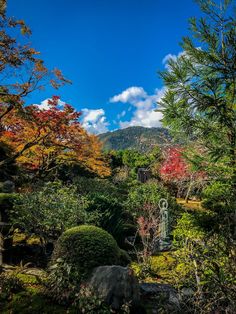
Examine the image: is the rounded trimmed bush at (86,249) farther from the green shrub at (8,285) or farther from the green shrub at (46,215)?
the green shrub at (46,215)

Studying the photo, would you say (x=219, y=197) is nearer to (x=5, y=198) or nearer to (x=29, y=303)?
(x=29, y=303)

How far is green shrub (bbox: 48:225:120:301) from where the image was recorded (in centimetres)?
512

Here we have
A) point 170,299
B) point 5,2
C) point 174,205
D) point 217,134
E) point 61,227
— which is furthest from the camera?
point 174,205

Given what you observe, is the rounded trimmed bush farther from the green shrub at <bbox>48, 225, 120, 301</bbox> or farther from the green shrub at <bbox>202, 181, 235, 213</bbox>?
the green shrub at <bbox>202, 181, 235, 213</bbox>

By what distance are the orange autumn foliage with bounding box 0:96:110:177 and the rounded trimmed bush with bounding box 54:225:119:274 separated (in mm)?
5869

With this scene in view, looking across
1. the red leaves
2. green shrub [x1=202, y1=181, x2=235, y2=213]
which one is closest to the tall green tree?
green shrub [x1=202, y1=181, x2=235, y2=213]

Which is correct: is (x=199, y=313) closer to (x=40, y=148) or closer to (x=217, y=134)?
(x=217, y=134)

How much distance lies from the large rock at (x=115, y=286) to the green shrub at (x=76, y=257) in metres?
0.30

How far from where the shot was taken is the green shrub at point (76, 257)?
512cm

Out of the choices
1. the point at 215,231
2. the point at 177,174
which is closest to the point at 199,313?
the point at 215,231

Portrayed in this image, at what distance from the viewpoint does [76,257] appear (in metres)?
5.53

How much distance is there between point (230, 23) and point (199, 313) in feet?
17.6

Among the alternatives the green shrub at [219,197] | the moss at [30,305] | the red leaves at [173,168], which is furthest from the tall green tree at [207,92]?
the red leaves at [173,168]

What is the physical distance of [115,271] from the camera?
5.00 metres
